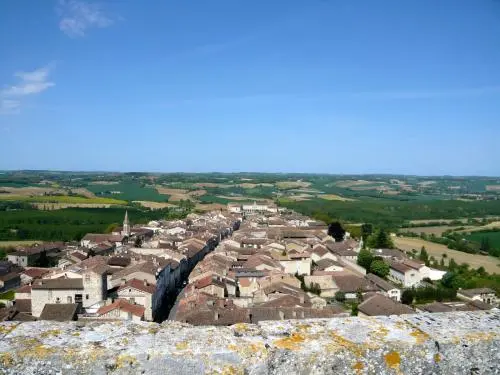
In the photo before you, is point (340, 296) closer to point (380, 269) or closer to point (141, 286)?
point (380, 269)

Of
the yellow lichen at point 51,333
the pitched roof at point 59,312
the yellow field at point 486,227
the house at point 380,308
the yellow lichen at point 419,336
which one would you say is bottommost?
the yellow field at point 486,227

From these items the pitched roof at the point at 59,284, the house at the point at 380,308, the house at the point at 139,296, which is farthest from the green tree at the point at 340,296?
the pitched roof at the point at 59,284

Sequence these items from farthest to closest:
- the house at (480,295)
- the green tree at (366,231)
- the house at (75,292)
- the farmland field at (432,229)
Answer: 1. the farmland field at (432,229)
2. the green tree at (366,231)
3. the house at (480,295)
4. the house at (75,292)

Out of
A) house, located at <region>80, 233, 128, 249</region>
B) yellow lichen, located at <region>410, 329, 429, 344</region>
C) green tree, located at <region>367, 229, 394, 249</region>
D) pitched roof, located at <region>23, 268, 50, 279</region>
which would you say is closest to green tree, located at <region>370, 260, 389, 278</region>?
green tree, located at <region>367, 229, 394, 249</region>

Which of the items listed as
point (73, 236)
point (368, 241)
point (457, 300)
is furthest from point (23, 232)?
point (457, 300)

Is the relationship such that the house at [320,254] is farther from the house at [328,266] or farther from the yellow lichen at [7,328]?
the yellow lichen at [7,328]

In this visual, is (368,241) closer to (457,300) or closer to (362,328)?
(457,300)
